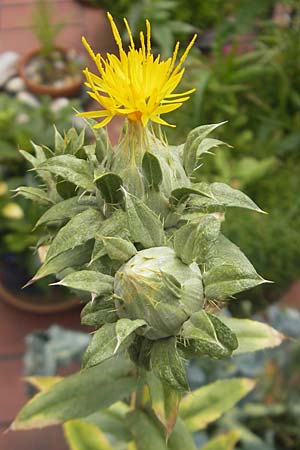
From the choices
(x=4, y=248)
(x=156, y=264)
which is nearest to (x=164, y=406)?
(x=156, y=264)

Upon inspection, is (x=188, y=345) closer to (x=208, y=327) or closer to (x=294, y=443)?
(x=208, y=327)

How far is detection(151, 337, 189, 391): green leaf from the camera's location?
0.65 m

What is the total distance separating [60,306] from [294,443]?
0.85 meters

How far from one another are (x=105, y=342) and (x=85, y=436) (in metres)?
0.65

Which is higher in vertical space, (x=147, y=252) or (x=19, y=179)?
(x=147, y=252)

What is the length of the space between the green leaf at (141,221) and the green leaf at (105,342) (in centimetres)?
9

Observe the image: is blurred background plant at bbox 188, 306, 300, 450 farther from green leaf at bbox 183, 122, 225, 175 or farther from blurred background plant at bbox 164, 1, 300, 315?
green leaf at bbox 183, 122, 225, 175

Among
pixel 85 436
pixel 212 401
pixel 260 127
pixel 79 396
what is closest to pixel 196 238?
pixel 79 396

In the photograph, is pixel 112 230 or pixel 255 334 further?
pixel 255 334

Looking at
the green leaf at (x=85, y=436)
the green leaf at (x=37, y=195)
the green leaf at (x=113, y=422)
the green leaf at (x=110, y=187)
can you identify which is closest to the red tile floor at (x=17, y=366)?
the green leaf at (x=85, y=436)

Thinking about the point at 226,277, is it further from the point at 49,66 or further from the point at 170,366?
the point at 49,66

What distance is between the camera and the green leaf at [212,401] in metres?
1.14

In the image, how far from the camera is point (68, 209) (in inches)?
29.8

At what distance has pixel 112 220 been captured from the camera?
2.32 feet
